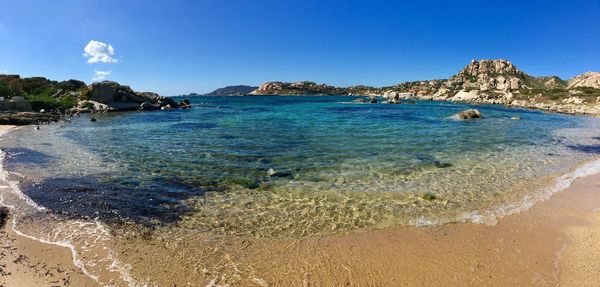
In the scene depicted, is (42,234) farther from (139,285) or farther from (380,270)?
(380,270)

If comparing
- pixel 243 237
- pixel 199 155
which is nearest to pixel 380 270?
pixel 243 237

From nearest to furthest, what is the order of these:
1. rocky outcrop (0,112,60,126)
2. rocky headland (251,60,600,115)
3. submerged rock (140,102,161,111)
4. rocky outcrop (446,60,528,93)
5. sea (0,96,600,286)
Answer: sea (0,96,600,286), rocky outcrop (0,112,60,126), submerged rock (140,102,161,111), rocky headland (251,60,600,115), rocky outcrop (446,60,528,93)

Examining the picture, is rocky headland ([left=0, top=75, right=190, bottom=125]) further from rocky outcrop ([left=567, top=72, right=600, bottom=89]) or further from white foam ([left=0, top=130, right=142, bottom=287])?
rocky outcrop ([left=567, top=72, right=600, bottom=89])

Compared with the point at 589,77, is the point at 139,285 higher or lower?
lower

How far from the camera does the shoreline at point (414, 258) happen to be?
20.4 feet

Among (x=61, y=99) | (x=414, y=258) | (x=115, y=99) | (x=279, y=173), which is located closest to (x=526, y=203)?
(x=414, y=258)

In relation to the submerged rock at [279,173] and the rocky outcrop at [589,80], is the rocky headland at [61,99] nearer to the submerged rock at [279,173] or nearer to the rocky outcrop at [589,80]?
the submerged rock at [279,173]

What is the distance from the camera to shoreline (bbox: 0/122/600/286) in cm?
623

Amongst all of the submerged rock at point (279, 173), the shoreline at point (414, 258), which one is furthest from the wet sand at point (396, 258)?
the submerged rock at point (279, 173)

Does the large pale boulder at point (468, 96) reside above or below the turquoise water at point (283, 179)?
above

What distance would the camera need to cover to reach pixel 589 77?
120500 mm

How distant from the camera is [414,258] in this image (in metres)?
7.05

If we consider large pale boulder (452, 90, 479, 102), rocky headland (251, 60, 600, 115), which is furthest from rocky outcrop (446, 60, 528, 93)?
large pale boulder (452, 90, 479, 102)

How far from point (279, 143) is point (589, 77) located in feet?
496
